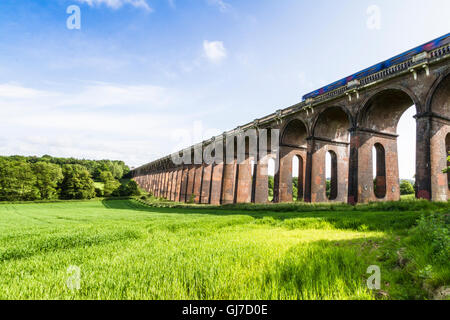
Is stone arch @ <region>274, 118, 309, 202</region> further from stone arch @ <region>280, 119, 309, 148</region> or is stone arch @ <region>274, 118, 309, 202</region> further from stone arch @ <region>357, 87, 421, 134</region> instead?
stone arch @ <region>357, 87, 421, 134</region>

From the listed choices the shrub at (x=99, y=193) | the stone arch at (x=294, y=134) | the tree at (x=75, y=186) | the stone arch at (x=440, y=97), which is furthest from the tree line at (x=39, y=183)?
the stone arch at (x=440, y=97)

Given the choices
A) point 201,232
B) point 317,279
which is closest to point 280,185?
point 201,232

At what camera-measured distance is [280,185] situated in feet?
92.2

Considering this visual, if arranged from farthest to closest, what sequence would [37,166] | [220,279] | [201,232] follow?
[37,166]
[201,232]
[220,279]

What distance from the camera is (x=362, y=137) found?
2036cm

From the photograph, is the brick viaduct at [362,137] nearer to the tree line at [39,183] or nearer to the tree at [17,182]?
the tree line at [39,183]

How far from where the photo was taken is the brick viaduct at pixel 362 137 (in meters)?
15.6

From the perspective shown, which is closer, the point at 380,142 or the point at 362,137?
the point at 362,137

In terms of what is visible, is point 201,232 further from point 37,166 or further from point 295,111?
point 37,166

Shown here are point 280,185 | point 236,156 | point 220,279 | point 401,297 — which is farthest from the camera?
point 236,156

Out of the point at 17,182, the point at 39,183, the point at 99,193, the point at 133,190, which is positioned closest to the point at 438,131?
the point at 133,190

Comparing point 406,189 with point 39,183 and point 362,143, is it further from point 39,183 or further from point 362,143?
point 39,183

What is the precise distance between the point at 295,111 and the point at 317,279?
83.6 ft
